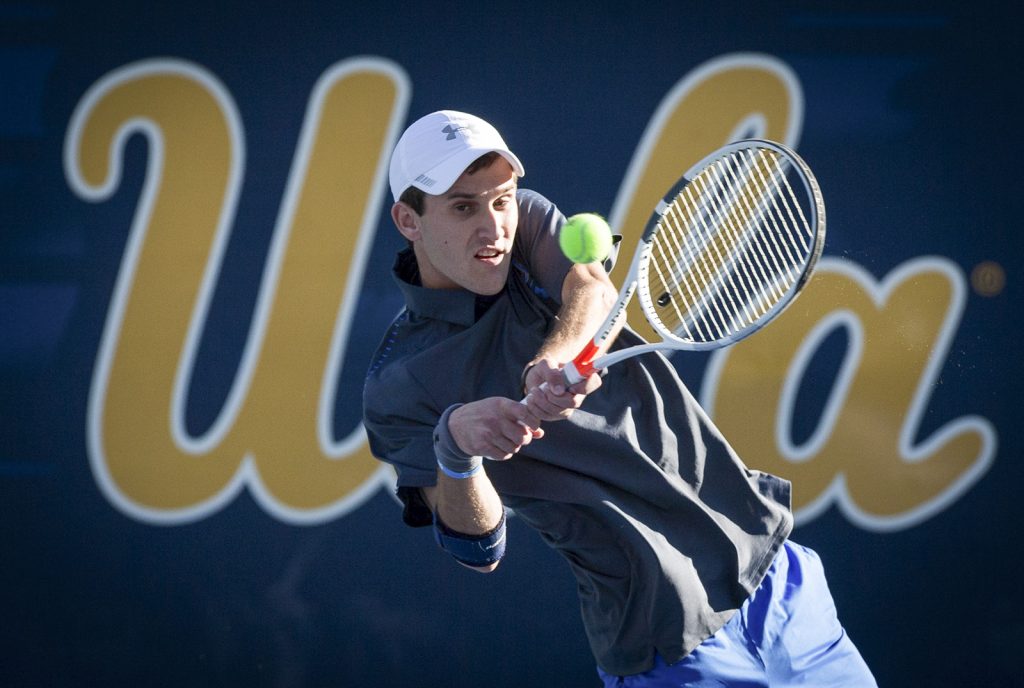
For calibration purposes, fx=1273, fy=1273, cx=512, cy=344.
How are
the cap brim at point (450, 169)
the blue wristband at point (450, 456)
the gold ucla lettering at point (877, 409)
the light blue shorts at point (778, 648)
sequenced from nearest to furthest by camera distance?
the blue wristband at point (450, 456) → the cap brim at point (450, 169) → the light blue shorts at point (778, 648) → the gold ucla lettering at point (877, 409)

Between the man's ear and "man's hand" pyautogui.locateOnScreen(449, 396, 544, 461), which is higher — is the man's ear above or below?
above

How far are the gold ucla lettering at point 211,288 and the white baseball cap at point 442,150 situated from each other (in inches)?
67.1

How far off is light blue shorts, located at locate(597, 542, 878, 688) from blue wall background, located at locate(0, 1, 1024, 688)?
4.96 ft

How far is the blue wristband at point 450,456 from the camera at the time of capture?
225 cm

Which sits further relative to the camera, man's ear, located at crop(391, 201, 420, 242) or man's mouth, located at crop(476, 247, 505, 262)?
man's ear, located at crop(391, 201, 420, 242)

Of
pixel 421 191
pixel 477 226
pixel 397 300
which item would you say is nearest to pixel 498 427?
pixel 477 226

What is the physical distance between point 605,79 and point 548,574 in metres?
1.64

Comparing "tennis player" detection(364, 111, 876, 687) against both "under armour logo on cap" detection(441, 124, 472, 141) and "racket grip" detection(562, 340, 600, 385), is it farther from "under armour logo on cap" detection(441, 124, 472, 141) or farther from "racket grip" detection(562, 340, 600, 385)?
"racket grip" detection(562, 340, 600, 385)

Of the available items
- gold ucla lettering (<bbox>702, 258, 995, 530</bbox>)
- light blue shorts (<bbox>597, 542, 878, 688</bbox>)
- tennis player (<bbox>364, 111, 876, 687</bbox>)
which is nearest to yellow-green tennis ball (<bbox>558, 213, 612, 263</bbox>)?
tennis player (<bbox>364, 111, 876, 687</bbox>)

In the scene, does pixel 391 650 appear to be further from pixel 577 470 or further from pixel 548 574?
pixel 577 470

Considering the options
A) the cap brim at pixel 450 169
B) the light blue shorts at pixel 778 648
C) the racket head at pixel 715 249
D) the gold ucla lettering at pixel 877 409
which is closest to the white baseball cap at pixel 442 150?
the cap brim at pixel 450 169

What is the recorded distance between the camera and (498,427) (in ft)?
7.07

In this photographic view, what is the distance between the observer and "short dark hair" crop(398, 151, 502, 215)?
244cm

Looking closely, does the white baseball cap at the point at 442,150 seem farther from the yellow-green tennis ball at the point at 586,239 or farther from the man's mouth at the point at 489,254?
the yellow-green tennis ball at the point at 586,239
